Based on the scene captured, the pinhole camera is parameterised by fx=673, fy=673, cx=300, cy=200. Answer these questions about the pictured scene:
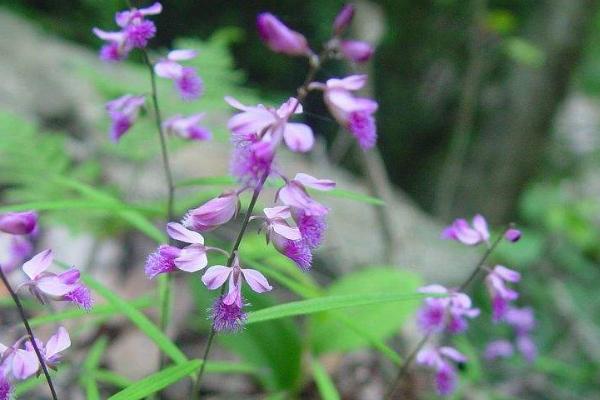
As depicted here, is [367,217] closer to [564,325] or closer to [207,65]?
[564,325]

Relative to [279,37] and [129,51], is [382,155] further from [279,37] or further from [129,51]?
[279,37]

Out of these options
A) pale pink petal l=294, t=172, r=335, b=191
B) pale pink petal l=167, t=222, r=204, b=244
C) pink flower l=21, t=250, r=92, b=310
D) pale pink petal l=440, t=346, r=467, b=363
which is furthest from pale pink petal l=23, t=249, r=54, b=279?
pale pink petal l=440, t=346, r=467, b=363

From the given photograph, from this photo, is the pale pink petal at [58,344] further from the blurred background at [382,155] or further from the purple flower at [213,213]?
the blurred background at [382,155]

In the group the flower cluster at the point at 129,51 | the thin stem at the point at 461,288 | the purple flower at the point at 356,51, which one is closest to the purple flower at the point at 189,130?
the flower cluster at the point at 129,51

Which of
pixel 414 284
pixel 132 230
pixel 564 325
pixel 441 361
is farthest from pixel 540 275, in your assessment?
pixel 441 361

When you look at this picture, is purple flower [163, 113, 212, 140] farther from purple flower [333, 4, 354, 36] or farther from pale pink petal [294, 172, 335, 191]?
pale pink petal [294, 172, 335, 191]

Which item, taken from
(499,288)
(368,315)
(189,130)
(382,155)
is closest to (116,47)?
(189,130)
